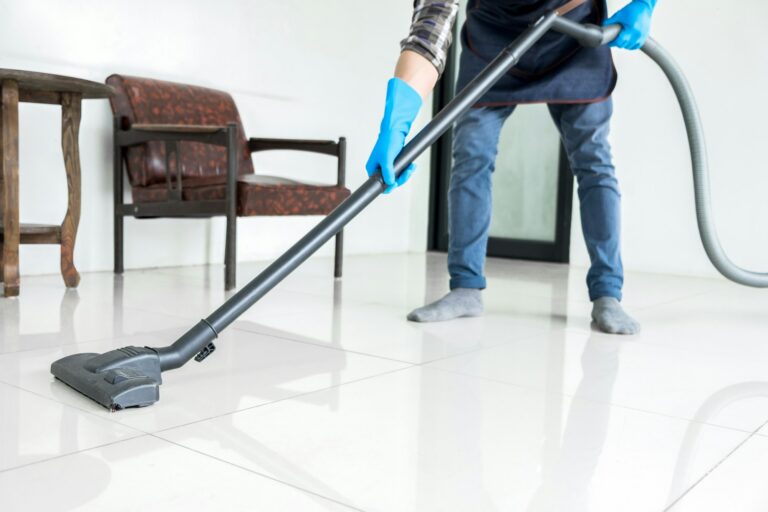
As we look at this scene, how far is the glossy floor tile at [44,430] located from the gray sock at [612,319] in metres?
1.19

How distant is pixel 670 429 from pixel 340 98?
2.92 m

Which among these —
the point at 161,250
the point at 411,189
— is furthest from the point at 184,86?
the point at 411,189

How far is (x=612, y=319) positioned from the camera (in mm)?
1804

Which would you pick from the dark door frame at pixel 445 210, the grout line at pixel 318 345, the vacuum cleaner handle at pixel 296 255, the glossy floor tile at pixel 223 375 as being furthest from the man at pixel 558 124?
the dark door frame at pixel 445 210

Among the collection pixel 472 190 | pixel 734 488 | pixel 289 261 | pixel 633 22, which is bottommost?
pixel 734 488

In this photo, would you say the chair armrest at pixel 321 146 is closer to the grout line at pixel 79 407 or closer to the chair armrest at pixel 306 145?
the chair armrest at pixel 306 145

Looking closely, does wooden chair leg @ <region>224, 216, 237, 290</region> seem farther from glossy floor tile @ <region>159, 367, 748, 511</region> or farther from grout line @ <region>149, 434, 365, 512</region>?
grout line @ <region>149, 434, 365, 512</region>

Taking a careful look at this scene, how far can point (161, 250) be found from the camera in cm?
299

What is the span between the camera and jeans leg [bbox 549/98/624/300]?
1.88 m

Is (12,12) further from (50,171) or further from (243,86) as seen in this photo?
(243,86)

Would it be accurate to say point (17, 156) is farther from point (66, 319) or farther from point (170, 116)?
point (170, 116)

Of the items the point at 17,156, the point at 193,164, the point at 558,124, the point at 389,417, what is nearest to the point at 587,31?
the point at 558,124

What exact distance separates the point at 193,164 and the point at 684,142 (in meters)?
2.14

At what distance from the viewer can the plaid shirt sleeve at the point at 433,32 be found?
1.33 metres
